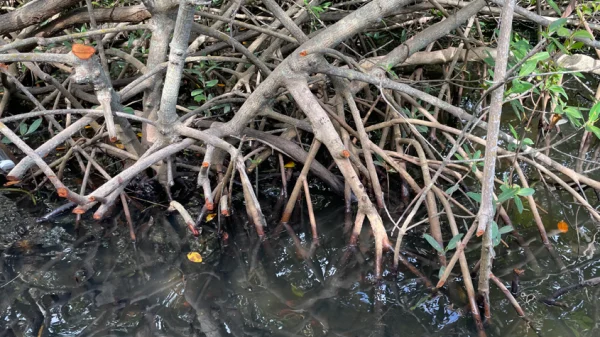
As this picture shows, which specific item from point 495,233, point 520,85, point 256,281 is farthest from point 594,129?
point 256,281

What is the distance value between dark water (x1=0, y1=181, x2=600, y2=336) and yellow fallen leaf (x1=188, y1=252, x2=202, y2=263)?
0.09ft

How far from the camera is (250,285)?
2.61 m

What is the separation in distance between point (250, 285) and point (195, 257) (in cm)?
36

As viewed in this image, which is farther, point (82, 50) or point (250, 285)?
point (250, 285)

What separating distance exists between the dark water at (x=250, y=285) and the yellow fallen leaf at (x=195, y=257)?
3 cm

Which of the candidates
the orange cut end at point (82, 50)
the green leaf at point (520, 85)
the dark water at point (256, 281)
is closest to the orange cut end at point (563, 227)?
the dark water at point (256, 281)

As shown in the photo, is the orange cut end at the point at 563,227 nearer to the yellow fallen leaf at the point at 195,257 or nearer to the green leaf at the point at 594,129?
the green leaf at the point at 594,129

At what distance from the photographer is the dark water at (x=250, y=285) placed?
2.31 m

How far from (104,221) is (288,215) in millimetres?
1043

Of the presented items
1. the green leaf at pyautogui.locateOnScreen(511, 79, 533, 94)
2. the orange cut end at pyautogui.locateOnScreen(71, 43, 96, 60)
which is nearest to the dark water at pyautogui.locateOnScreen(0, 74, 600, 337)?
the green leaf at pyautogui.locateOnScreen(511, 79, 533, 94)

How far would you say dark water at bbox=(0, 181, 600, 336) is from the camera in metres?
2.31

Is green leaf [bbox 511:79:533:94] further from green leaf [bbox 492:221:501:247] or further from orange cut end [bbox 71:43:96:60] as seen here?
orange cut end [bbox 71:43:96:60]

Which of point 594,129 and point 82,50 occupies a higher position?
point 82,50

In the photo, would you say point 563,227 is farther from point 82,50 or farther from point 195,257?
point 82,50
